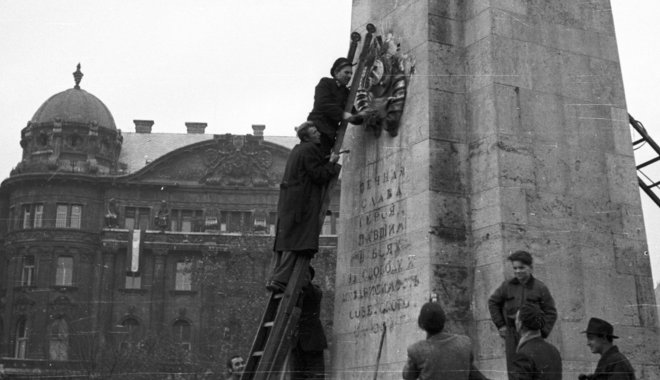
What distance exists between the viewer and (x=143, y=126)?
72.6m

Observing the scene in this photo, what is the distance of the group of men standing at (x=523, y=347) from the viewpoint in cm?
560

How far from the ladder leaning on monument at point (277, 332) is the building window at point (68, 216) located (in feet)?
188

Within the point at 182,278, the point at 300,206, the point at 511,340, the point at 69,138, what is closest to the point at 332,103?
the point at 300,206

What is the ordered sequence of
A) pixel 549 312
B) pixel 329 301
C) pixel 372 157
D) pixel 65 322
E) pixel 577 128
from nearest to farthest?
pixel 549 312 < pixel 577 128 < pixel 372 157 < pixel 329 301 < pixel 65 322

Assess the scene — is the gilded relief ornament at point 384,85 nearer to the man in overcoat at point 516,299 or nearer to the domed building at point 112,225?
the man in overcoat at point 516,299

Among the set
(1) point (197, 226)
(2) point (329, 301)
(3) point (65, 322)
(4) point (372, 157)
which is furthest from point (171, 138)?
(4) point (372, 157)

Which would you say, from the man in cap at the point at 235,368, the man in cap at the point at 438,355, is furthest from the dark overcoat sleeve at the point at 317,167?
the man in cap at the point at 438,355

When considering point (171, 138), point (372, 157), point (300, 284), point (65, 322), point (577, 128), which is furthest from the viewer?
point (171, 138)

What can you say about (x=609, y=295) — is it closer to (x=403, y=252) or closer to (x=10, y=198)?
(x=403, y=252)

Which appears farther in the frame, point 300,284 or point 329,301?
point 329,301

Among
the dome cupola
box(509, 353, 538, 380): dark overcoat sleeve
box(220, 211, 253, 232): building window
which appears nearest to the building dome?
the dome cupola

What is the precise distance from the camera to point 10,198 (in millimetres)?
66000

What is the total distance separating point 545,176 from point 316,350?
2953mm

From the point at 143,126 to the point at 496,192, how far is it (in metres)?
66.0
